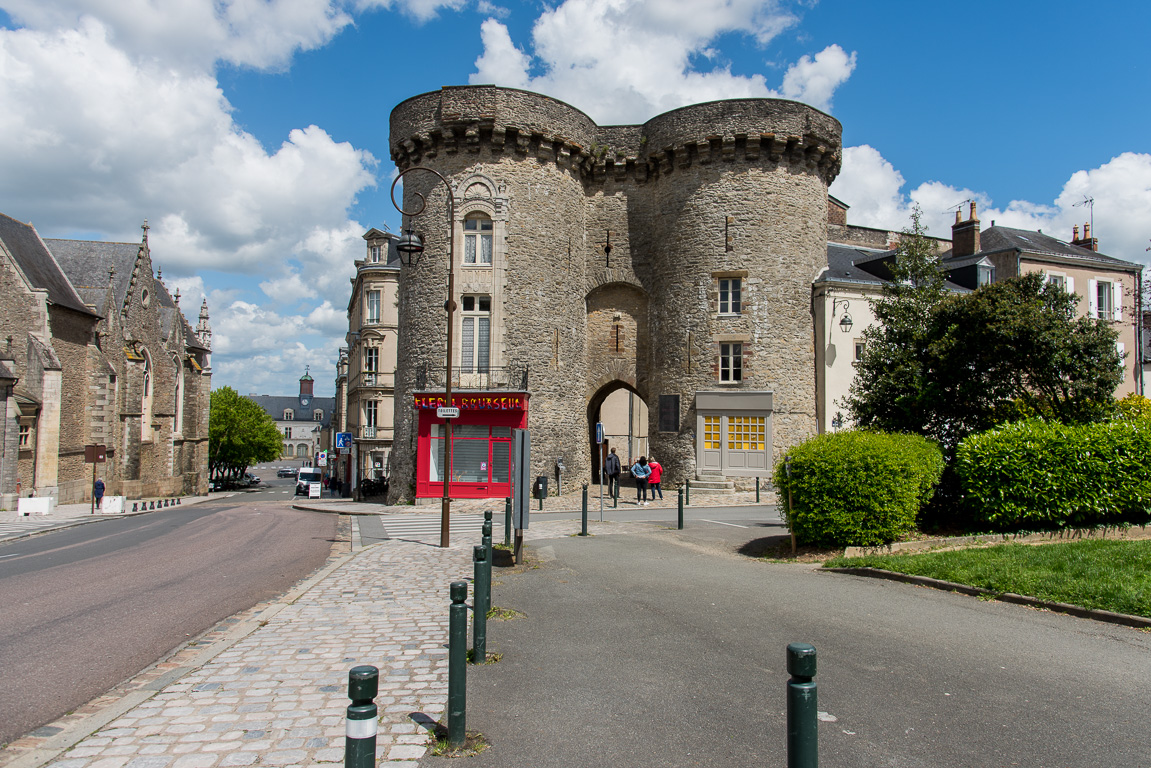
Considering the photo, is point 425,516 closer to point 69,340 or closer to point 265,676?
point 265,676

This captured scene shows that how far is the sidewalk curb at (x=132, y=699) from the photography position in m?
4.15

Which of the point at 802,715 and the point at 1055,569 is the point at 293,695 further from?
the point at 1055,569

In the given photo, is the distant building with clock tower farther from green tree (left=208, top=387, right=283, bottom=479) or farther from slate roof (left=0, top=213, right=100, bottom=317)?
slate roof (left=0, top=213, right=100, bottom=317)

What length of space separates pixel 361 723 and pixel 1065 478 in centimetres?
1144

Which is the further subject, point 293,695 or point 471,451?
point 471,451

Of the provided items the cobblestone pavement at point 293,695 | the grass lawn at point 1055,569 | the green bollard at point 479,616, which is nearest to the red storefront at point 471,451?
the grass lawn at point 1055,569

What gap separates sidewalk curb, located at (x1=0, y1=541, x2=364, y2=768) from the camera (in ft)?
13.6

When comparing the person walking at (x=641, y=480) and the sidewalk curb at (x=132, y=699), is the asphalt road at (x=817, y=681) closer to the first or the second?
the sidewalk curb at (x=132, y=699)

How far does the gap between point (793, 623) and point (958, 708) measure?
2380 millimetres

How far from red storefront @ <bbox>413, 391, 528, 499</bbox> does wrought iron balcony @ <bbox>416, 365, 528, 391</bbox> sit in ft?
1.74

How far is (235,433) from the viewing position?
65.8 meters

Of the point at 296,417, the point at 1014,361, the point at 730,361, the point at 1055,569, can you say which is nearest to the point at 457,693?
the point at 1055,569

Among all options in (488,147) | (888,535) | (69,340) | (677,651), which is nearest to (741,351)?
(488,147)

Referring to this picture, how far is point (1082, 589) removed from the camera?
300 inches
